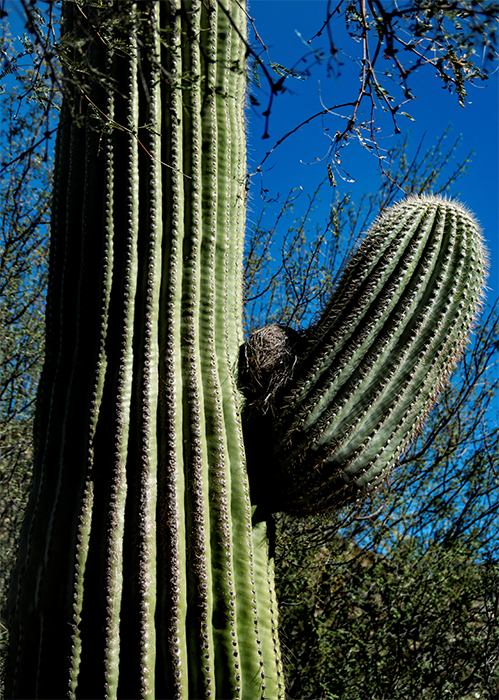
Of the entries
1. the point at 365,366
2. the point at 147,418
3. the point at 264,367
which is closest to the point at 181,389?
the point at 147,418

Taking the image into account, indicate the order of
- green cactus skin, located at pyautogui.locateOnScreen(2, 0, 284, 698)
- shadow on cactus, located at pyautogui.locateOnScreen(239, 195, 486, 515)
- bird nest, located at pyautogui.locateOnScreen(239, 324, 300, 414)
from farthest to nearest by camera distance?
bird nest, located at pyautogui.locateOnScreen(239, 324, 300, 414)
shadow on cactus, located at pyautogui.locateOnScreen(239, 195, 486, 515)
green cactus skin, located at pyautogui.locateOnScreen(2, 0, 284, 698)

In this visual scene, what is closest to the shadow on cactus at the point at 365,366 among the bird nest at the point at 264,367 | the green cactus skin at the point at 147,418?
the bird nest at the point at 264,367

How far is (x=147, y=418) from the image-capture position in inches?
80.5

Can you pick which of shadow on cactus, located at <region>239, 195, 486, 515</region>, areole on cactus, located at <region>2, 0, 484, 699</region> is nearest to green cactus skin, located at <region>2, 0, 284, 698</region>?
areole on cactus, located at <region>2, 0, 484, 699</region>

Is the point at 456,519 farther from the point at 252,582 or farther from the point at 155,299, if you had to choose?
the point at 155,299

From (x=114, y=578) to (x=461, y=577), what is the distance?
360 centimetres

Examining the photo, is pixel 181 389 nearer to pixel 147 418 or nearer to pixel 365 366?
pixel 147 418

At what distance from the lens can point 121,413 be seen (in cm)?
205

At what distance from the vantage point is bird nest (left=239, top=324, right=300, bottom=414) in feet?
7.66

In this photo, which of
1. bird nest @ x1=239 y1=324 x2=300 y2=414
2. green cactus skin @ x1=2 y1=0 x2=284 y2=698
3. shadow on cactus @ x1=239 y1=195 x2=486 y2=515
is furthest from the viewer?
Answer: bird nest @ x1=239 y1=324 x2=300 y2=414

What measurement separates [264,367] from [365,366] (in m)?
0.40

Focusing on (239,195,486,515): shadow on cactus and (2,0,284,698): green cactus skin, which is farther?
(239,195,486,515): shadow on cactus

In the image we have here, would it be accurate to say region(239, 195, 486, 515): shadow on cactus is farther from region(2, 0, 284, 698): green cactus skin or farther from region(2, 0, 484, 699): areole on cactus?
region(2, 0, 284, 698): green cactus skin

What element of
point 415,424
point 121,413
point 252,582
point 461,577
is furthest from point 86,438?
point 461,577
